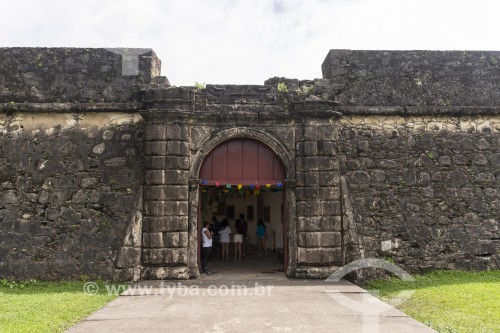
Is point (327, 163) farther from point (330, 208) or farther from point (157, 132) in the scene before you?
point (157, 132)

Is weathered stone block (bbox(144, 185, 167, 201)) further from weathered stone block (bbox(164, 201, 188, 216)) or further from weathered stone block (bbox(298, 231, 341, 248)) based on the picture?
weathered stone block (bbox(298, 231, 341, 248))

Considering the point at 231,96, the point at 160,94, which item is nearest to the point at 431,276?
the point at 231,96

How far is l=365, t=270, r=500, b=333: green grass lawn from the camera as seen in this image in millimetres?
5331

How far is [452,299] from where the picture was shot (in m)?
6.42

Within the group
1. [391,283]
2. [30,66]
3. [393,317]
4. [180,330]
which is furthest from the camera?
[30,66]

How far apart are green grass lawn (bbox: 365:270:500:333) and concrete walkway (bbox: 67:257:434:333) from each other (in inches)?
15.1

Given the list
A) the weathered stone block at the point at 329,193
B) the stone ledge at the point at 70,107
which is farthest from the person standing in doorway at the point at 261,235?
the stone ledge at the point at 70,107

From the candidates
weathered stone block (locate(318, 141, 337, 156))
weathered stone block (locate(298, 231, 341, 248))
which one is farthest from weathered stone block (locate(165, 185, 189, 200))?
weathered stone block (locate(318, 141, 337, 156))

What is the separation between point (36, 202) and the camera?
8.16 m

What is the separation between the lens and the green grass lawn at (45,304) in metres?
5.21

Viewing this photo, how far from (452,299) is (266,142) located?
13.2 feet

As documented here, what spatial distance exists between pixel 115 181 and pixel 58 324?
342 cm

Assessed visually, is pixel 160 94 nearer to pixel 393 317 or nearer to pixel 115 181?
pixel 115 181

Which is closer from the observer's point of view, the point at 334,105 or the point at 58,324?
the point at 58,324
